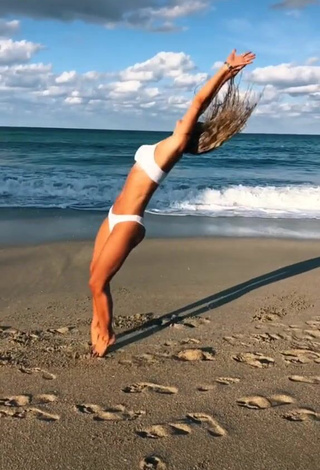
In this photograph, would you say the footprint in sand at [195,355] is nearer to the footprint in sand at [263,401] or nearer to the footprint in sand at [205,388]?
the footprint in sand at [205,388]

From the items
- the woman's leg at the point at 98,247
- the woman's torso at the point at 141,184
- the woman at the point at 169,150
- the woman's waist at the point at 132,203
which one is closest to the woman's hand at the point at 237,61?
the woman at the point at 169,150

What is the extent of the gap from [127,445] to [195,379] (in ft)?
3.36

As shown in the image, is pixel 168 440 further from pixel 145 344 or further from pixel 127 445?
pixel 145 344

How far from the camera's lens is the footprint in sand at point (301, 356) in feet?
14.0

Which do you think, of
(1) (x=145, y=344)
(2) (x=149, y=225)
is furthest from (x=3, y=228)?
(1) (x=145, y=344)

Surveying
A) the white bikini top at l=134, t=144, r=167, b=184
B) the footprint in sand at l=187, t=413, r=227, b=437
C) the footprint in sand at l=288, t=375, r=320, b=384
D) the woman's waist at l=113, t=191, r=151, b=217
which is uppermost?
the white bikini top at l=134, t=144, r=167, b=184

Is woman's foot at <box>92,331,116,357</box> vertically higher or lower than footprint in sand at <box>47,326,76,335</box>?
higher

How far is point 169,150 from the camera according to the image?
3740mm

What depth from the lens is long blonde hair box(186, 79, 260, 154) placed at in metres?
3.73

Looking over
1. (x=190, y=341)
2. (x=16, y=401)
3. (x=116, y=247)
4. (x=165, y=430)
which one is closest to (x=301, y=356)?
(x=190, y=341)

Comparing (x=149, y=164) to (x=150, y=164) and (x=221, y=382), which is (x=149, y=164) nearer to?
(x=150, y=164)

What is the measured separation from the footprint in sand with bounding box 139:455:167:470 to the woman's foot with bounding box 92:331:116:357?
4.84 feet

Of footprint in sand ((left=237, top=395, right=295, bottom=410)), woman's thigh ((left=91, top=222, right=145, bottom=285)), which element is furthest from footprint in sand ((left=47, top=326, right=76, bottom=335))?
footprint in sand ((left=237, top=395, right=295, bottom=410))

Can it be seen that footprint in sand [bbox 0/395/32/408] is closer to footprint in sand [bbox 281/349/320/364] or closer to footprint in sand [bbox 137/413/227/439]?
footprint in sand [bbox 137/413/227/439]
